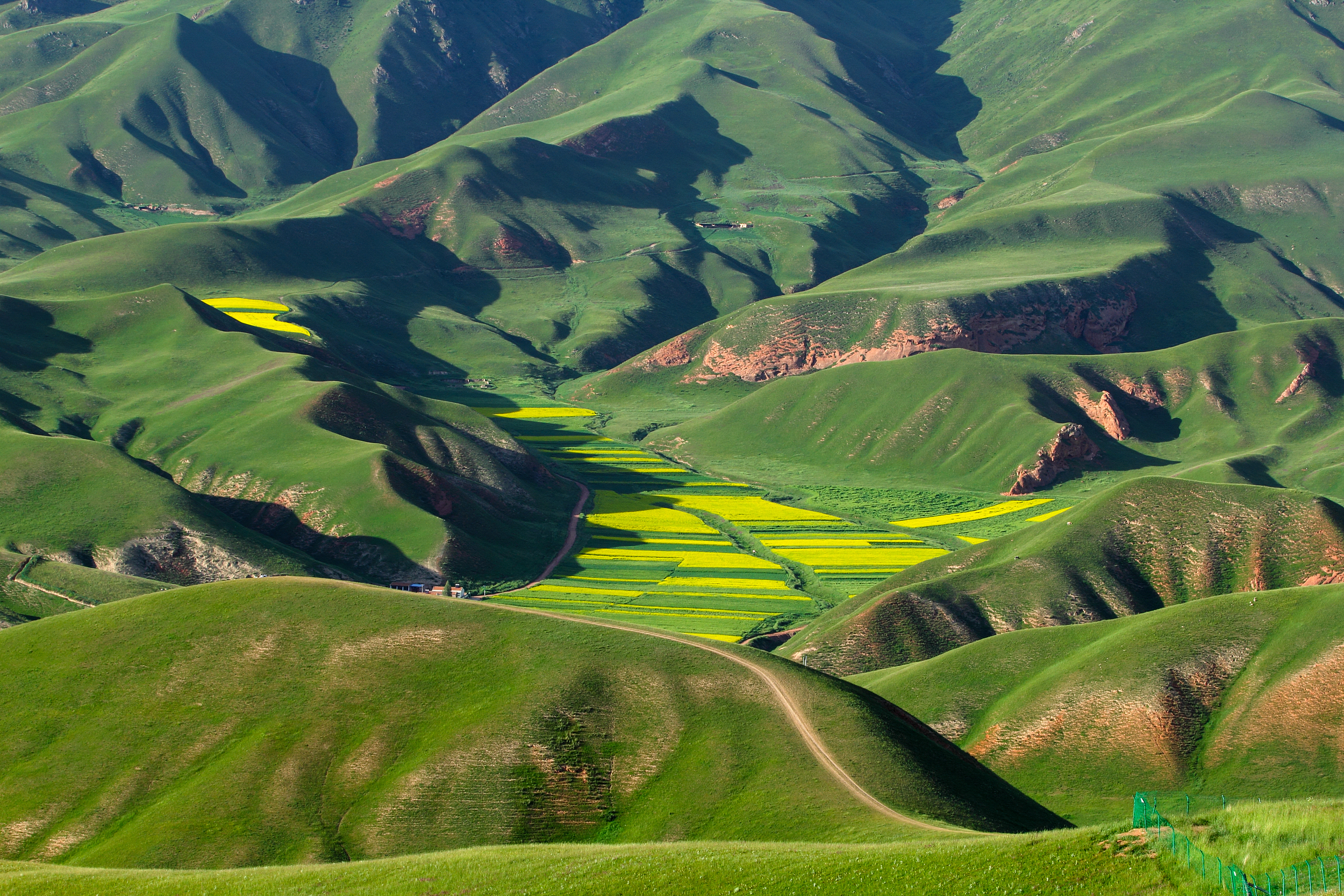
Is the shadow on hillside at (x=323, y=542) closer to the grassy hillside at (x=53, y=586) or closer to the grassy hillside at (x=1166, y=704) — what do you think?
the grassy hillside at (x=53, y=586)

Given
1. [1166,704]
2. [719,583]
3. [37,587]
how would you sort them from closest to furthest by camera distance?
[1166,704] → [37,587] → [719,583]

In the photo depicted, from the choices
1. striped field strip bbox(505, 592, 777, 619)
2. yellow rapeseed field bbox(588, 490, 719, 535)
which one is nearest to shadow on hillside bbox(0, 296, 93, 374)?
yellow rapeseed field bbox(588, 490, 719, 535)

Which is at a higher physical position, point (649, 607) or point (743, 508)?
point (649, 607)

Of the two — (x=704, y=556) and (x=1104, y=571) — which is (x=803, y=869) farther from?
(x=704, y=556)

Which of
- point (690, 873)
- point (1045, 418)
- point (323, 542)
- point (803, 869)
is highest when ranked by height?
point (803, 869)

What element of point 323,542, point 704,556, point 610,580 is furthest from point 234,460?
point 704,556

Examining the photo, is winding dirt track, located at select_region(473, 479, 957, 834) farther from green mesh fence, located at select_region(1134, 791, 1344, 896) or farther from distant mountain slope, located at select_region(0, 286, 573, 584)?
distant mountain slope, located at select_region(0, 286, 573, 584)

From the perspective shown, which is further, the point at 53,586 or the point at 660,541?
the point at 660,541

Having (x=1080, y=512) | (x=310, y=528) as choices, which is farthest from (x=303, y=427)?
(x=1080, y=512)
